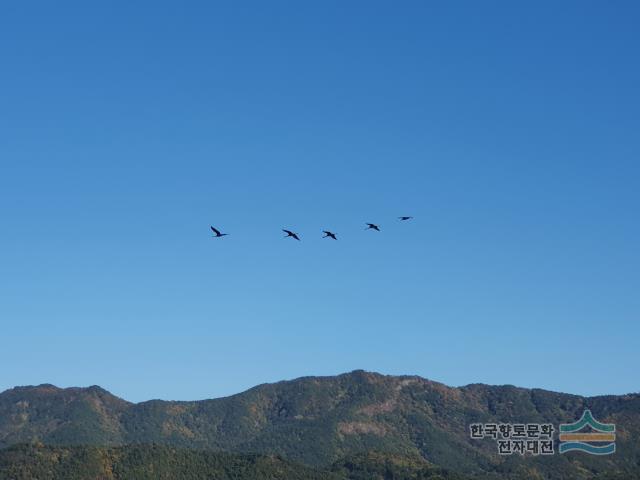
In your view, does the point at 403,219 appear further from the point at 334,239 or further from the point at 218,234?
the point at 218,234

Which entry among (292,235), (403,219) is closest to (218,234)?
(292,235)

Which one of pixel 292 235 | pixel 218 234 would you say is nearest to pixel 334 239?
pixel 292 235

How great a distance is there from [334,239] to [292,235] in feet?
29.1

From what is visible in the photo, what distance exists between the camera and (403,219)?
152000 millimetres

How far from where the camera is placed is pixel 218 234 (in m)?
147

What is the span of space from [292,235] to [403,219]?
1745 centimetres

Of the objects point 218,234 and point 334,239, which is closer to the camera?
point 218,234

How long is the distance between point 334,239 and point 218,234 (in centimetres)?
2062

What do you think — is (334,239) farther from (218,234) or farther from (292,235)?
(218,234)

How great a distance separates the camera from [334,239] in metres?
158

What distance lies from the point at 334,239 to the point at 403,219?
41.4 feet

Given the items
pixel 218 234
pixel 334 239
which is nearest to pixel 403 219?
pixel 334 239

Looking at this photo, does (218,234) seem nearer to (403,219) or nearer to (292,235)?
(292,235)
